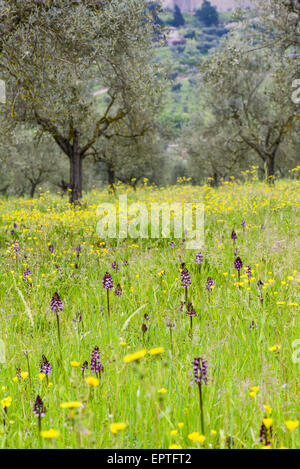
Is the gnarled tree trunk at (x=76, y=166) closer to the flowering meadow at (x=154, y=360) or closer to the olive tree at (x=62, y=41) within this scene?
the olive tree at (x=62, y=41)

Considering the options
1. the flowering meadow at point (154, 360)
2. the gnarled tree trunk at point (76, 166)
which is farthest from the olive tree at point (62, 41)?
the gnarled tree trunk at point (76, 166)

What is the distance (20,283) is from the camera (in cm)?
471

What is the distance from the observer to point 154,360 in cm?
276

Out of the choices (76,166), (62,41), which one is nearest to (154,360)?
(62,41)

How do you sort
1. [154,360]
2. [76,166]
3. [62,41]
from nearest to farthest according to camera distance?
[154,360] → [62,41] → [76,166]

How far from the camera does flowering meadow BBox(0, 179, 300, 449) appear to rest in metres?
1.85

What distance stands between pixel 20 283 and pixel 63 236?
2.82 m

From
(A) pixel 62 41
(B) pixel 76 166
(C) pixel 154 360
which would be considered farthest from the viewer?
(B) pixel 76 166

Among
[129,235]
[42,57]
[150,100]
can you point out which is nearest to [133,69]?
[42,57]

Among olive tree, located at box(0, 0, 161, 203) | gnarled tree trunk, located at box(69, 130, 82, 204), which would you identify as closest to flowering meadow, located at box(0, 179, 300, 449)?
olive tree, located at box(0, 0, 161, 203)

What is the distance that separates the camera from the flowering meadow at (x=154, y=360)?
1854 mm

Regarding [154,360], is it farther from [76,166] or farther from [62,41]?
[76,166]

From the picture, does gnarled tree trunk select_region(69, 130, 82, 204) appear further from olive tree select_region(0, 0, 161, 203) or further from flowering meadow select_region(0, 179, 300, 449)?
flowering meadow select_region(0, 179, 300, 449)

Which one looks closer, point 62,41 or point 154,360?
point 154,360
